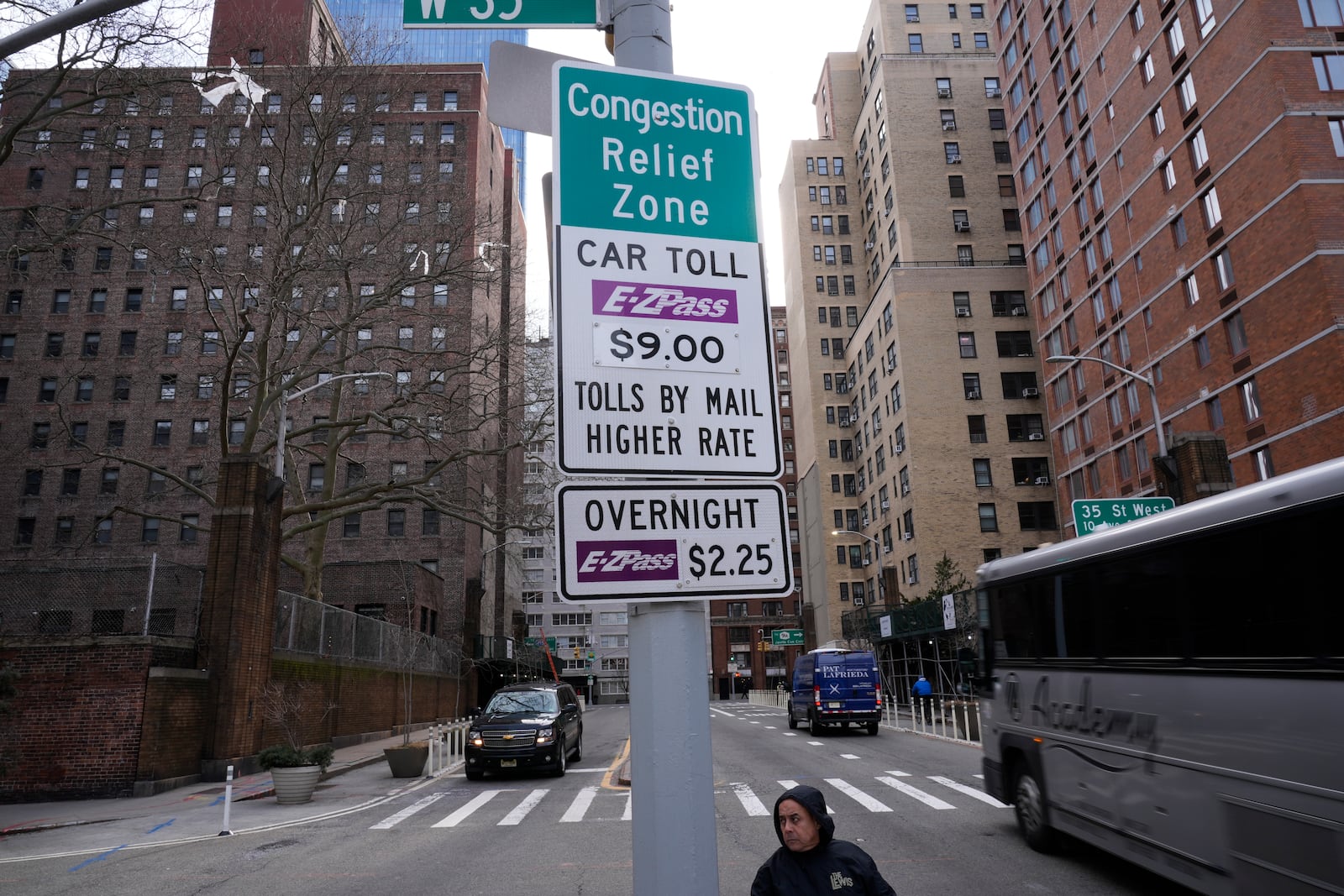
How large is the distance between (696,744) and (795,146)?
89495 mm

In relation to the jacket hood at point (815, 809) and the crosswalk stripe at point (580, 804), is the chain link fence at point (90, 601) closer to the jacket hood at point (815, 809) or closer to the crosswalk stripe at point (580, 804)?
the crosswalk stripe at point (580, 804)

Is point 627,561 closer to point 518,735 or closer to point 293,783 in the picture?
point 293,783

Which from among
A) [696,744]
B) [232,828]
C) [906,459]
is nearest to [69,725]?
[232,828]

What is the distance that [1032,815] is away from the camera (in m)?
10.3

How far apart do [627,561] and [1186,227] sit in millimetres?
43835

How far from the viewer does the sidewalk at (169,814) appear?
1319 cm

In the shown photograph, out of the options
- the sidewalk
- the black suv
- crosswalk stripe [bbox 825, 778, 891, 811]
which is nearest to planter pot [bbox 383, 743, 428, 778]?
the sidewalk

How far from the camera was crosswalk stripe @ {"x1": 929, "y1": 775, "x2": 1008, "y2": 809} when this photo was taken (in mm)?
13828

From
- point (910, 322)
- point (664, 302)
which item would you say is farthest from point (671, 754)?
point (910, 322)

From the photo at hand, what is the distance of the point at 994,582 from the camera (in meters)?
11.4

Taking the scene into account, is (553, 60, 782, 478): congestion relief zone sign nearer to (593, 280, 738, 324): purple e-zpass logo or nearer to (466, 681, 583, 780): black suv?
(593, 280, 738, 324): purple e-zpass logo

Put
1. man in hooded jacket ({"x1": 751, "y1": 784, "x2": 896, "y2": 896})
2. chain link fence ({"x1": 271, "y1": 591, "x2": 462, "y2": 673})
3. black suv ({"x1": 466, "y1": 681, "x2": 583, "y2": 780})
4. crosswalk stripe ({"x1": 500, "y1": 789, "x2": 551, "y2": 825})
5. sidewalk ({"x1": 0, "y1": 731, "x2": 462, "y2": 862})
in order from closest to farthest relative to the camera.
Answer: man in hooded jacket ({"x1": 751, "y1": 784, "x2": 896, "y2": 896}), sidewalk ({"x1": 0, "y1": 731, "x2": 462, "y2": 862}), crosswalk stripe ({"x1": 500, "y1": 789, "x2": 551, "y2": 825}), black suv ({"x1": 466, "y1": 681, "x2": 583, "y2": 780}), chain link fence ({"x1": 271, "y1": 591, "x2": 462, "y2": 673})

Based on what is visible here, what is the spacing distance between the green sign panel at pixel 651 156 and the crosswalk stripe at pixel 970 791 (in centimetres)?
1263

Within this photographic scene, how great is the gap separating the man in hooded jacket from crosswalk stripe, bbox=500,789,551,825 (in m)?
11.0
